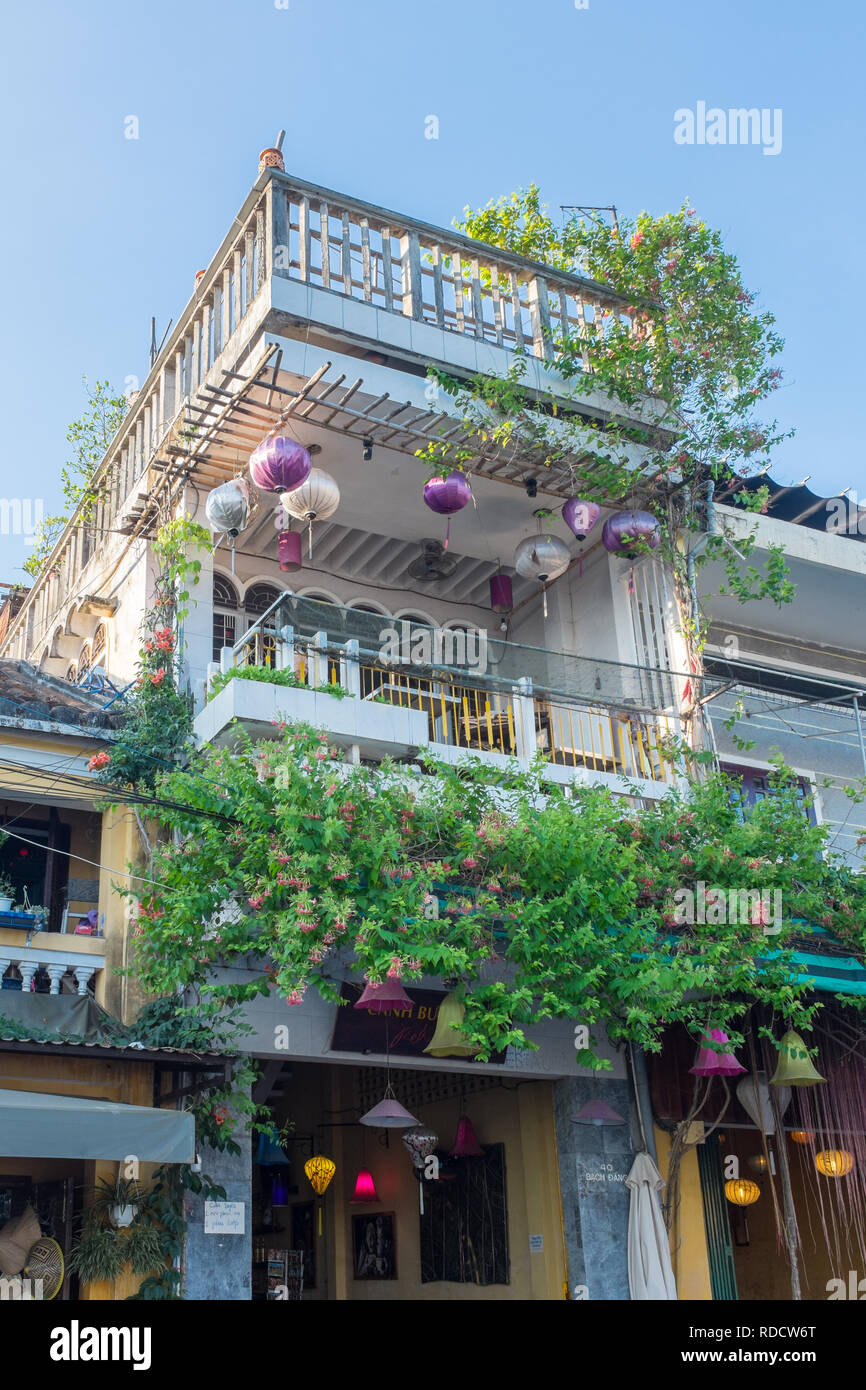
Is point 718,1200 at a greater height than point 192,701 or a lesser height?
lesser

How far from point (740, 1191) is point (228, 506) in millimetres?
7616

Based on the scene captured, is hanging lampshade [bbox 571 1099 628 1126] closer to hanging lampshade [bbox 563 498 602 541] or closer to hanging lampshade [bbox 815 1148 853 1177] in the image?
hanging lampshade [bbox 815 1148 853 1177]

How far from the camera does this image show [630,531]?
12.0 meters

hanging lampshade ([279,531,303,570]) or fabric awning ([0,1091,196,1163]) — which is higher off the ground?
hanging lampshade ([279,531,303,570])

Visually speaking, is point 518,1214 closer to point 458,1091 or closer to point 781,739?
point 458,1091

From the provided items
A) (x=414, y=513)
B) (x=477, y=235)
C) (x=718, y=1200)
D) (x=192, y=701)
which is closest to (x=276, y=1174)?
(x=718, y=1200)

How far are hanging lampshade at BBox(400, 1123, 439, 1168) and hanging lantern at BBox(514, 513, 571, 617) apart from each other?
204 inches

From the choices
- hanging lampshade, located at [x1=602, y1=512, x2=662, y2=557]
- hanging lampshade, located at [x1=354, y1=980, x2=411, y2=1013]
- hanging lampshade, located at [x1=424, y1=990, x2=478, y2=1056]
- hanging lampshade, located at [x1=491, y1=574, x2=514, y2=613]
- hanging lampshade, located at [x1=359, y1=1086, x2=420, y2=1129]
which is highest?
hanging lampshade, located at [x1=491, y1=574, x2=514, y2=613]

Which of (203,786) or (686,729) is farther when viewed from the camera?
(686,729)

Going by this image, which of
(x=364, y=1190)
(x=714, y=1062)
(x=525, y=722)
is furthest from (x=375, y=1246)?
(x=525, y=722)

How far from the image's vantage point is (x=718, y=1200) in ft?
37.0

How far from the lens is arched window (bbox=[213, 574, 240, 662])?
1212 cm

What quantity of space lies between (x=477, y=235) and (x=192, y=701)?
7772 mm

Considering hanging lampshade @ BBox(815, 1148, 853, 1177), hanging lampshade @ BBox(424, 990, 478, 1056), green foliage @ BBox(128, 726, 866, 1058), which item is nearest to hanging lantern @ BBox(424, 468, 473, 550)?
green foliage @ BBox(128, 726, 866, 1058)
